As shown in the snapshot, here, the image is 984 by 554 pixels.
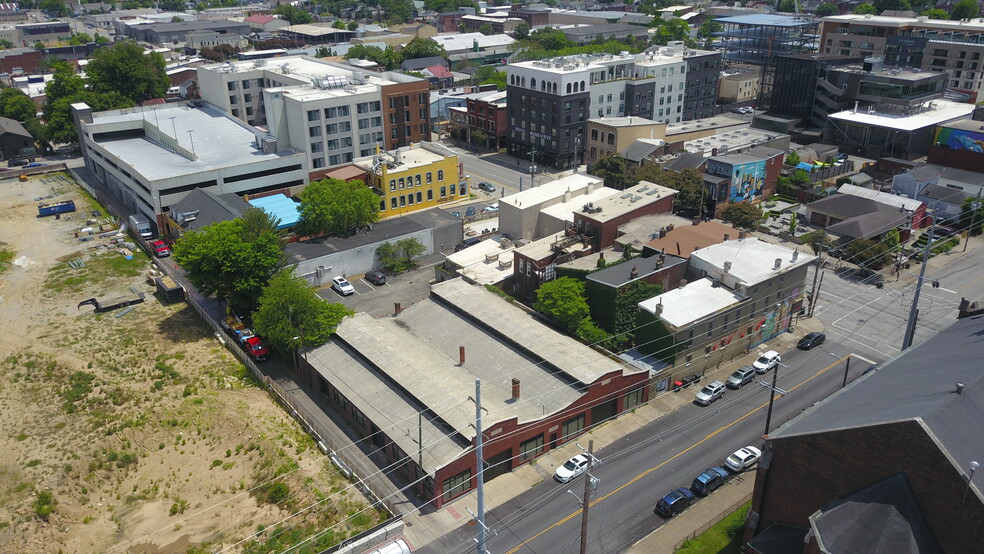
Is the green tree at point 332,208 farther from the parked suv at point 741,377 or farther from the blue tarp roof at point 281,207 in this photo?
the parked suv at point 741,377

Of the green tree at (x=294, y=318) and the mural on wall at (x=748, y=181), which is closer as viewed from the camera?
the green tree at (x=294, y=318)

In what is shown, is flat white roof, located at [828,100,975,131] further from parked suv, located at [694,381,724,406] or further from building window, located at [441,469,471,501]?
building window, located at [441,469,471,501]

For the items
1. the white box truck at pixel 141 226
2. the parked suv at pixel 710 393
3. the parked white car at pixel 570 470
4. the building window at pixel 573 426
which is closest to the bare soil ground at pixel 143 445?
the parked white car at pixel 570 470

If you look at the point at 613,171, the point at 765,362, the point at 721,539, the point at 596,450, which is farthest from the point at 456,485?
the point at 613,171

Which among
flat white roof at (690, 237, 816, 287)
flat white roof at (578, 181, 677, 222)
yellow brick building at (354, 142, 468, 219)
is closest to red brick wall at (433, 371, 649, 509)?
flat white roof at (690, 237, 816, 287)

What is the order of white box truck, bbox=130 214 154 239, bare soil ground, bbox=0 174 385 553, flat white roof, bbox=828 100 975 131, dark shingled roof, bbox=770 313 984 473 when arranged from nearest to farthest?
dark shingled roof, bbox=770 313 984 473 → bare soil ground, bbox=0 174 385 553 → white box truck, bbox=130 214 154 239 → flat white roof, bbox=828 100 975 131

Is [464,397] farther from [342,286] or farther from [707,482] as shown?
[342,286]
